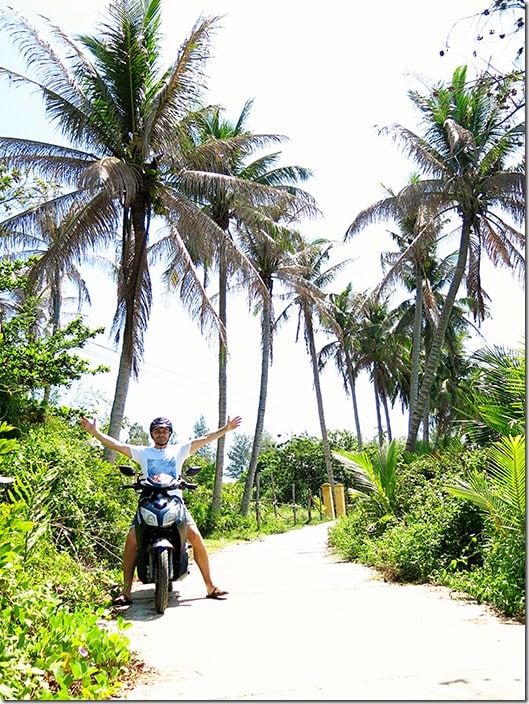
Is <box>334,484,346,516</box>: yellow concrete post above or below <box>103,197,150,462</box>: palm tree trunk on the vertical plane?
below

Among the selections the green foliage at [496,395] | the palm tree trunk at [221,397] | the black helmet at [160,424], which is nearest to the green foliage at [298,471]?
the palm tree trunk at [221,397]

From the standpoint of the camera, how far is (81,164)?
13305 millimetres

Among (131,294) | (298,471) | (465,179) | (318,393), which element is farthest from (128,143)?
(298,471)

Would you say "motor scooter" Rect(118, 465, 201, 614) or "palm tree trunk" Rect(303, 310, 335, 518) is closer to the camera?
"motor scooter" Rect(118, 465, 201, 614)

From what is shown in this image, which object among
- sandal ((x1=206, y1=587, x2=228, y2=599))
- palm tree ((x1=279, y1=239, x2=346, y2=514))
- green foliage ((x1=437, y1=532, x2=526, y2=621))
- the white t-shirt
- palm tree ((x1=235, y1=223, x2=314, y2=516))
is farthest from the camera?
palm tree ((x1=279, y1=239, x2=346, y2=514))

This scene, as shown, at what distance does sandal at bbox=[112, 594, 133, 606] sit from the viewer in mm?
5484

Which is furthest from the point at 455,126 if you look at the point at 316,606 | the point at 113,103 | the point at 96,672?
the point at 96,672

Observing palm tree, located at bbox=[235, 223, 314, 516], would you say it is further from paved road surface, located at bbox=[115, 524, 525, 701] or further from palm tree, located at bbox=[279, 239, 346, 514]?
paved road surface, located at bbox=[115, 524, 525, 701]

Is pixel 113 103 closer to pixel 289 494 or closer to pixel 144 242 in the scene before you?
pixel 144 242

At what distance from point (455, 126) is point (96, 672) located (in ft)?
52.3

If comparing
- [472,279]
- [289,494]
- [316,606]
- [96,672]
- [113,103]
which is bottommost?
[289,494]

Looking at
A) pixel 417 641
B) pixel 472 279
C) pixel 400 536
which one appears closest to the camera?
pixel 417 641

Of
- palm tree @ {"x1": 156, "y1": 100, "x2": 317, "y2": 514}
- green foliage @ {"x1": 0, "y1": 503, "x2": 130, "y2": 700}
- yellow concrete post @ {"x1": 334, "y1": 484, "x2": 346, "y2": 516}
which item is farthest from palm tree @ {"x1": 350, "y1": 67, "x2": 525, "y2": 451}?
green foliage @ {"x1": 0, "y1": 503, "x2": 130, "y2": 700}

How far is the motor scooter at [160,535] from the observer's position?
5.21m
